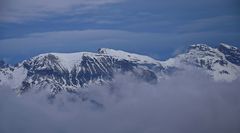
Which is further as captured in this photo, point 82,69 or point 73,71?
point 73,71

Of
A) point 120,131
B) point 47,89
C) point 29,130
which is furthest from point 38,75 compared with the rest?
point 29,130

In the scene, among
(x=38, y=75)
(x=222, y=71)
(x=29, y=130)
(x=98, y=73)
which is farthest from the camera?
(x=38, y=75)

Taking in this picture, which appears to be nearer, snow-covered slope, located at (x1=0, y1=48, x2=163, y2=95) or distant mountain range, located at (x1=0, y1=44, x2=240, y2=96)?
distant mountain range, located at (x1=0, y1=44, x2=240, y2=96)

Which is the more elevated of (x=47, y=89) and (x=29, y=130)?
(x=29, y=130)

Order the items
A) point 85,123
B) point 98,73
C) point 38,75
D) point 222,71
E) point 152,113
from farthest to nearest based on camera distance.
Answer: point 38,75, point 98,73, point 222,71, point 85,123, point 152,113

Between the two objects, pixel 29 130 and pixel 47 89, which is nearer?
pixel 29 130

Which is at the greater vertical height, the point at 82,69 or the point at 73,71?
the point at 82,69

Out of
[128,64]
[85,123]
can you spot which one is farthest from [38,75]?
[85,123]

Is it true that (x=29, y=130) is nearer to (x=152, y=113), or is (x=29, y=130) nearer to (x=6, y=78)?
(x=152, y=113)

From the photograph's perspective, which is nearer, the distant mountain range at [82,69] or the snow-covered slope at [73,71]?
the distant mountain range at [82,69]
